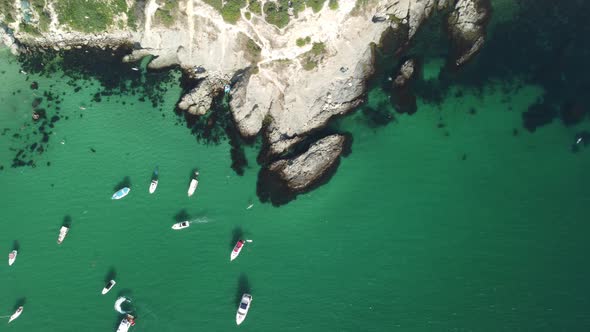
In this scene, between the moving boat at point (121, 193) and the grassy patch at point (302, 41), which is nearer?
the grassy patch at point (302, 41)

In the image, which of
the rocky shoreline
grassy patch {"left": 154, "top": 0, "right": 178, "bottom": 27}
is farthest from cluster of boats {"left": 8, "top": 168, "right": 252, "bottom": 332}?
grassy patch {"left": 154, "top": 0, "right": 178, "bottom": 27}

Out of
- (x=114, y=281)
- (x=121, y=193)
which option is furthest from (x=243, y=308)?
(x=121, y=193)

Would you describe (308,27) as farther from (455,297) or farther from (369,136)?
(455,297)

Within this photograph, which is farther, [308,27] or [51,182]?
[51,182]

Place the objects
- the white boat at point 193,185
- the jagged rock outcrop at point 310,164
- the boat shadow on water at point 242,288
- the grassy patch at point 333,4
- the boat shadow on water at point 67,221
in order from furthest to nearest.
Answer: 1. the boat shadow on water at point 67,221
2. the white boat at point 193,185
3. the boat shadow on water at point 242,288
4. the jagged rock outcrop at point 310,164
5. the grassy patch at point 333,4

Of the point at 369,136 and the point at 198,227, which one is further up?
the point at 369,136

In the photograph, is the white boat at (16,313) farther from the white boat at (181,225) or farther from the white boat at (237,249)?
the white boat at (237,249)

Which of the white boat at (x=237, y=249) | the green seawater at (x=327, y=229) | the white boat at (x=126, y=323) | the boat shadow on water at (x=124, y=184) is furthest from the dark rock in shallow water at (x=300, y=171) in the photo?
the white boat at (x=126, y=323)

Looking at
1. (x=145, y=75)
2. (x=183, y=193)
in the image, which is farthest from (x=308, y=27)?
(x=183, y=193)
